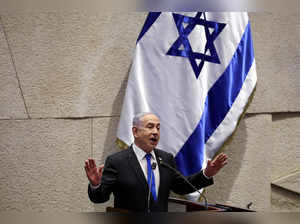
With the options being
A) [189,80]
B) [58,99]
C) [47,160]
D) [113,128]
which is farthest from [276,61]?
[47,160]

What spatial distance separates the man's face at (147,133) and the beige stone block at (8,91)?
1.26 meters

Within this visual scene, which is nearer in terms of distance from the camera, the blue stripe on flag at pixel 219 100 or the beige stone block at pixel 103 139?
the blue stripe on flag at pixel 219 100

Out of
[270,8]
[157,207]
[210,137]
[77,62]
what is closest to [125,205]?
[157,207]

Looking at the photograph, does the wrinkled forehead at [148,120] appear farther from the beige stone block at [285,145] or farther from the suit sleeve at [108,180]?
the beige stone block at [285,145]

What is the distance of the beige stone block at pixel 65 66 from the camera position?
152 inches

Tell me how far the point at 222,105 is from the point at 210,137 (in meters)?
0.28

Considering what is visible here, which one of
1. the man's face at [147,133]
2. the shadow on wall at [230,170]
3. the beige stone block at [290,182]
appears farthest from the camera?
the beige stone block at [290,182]

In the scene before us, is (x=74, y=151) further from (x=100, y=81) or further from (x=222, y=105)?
(x=222, y=105)

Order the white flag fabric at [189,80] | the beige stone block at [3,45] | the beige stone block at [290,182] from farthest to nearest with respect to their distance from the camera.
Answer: the beige stone block at [290,182] → the beige stone block at [3,45] → the white flag fabric at [189,80]

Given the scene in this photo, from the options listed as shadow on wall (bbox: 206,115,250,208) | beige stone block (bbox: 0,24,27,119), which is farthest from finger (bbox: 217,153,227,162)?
beige stone block (bbox: 0,24,27,119)

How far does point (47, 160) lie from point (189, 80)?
1.38 meters

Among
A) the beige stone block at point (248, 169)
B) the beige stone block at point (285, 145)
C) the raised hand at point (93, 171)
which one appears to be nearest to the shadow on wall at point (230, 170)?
the beige stone block at point (248, 169)

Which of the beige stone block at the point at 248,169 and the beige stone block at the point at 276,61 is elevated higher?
the beige stone block at the point at 276,61

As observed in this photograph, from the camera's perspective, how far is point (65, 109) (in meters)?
3.86
